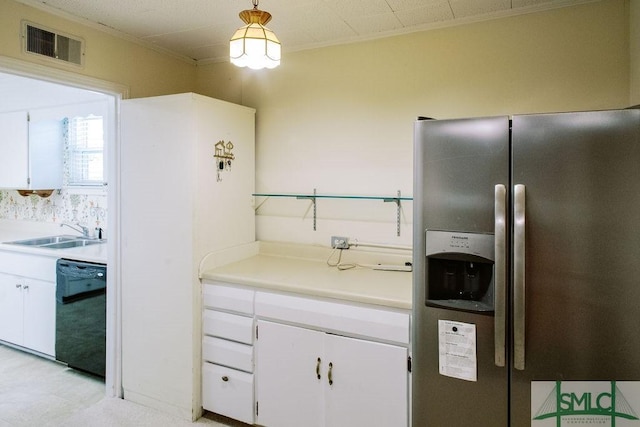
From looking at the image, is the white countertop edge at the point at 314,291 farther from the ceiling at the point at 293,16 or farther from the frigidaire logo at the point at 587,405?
the ceiling at the point at 293,16

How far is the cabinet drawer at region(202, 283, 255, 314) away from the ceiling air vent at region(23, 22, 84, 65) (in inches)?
61.3

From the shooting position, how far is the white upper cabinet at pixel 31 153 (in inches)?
145

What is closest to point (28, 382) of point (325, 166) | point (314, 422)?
point (314, 422)

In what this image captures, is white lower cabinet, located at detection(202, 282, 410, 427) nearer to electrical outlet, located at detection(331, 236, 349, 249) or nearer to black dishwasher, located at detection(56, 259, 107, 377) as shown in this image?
electrical outlet, located at detection(331, 236, 349, 249)

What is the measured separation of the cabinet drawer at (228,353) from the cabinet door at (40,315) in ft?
4.79

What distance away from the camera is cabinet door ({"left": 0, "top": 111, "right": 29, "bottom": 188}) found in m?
3.71

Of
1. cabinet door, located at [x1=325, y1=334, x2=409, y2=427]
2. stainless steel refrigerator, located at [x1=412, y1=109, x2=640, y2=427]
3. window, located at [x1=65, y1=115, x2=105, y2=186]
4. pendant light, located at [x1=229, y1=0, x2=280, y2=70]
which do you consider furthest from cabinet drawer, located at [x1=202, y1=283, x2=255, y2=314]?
window, located at [x1=65, y1=115, x2=105, y2=186]

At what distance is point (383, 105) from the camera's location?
2605mm

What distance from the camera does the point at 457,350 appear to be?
5.30 ft

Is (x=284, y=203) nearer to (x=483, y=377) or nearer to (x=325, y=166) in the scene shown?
(x=325, y=166)

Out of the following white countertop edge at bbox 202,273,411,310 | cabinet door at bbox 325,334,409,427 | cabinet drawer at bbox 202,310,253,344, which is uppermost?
white countertop edge at bbox 202,273,411,310

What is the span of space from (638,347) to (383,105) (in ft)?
5.95

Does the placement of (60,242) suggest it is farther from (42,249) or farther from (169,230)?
(169,230)

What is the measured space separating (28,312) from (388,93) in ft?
10.6
